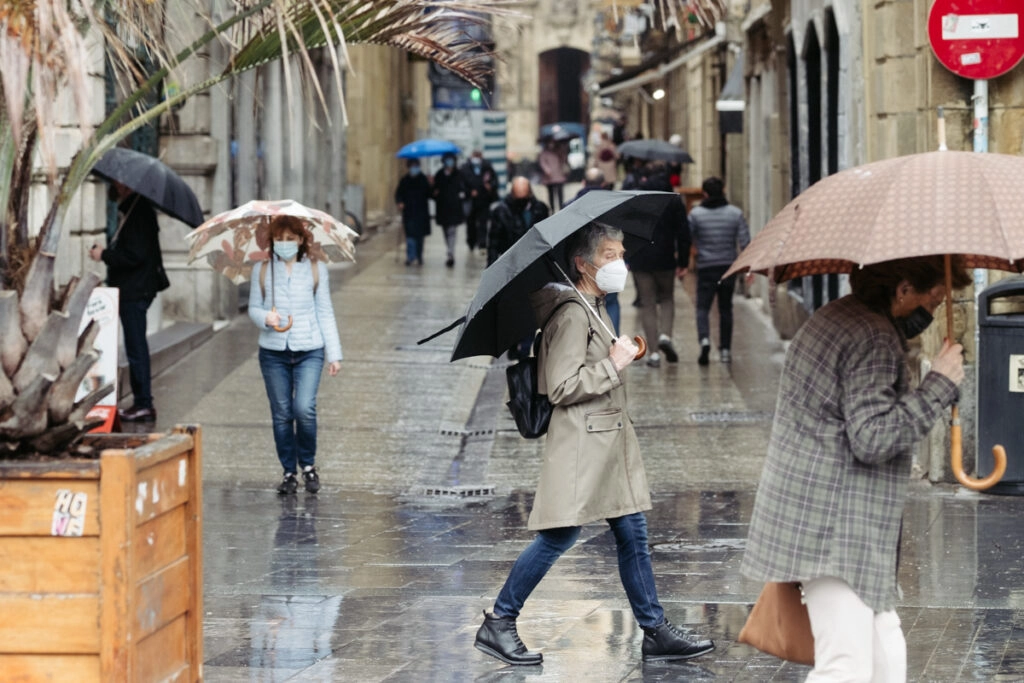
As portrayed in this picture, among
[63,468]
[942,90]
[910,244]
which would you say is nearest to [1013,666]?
[910,244]

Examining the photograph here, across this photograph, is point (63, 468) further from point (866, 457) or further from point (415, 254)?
point (415, 254)

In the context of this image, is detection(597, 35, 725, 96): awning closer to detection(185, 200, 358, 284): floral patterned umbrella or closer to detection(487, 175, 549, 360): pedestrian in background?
detection(487, 175, 549, 360): pedestrian in background

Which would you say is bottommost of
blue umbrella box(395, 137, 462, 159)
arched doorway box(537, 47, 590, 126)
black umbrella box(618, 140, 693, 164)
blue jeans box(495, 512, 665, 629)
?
blue jeans box(495, 512, 665, 629)

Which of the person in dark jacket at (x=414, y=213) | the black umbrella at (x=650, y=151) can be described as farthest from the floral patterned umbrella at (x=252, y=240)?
the person in dark jacket at (x=414, y=213)

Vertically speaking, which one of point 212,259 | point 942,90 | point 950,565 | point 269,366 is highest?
point 942,90

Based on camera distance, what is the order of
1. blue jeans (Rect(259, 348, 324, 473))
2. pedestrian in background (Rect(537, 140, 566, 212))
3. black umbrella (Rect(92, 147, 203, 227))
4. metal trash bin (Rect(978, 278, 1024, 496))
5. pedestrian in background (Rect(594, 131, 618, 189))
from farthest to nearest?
1. pedestrian in background (Rect(594, 131, 618, 189))
2. pedestrian in background (Rect(537, 140, 566, 212))
3. black umbrella (Rect(92, 147, 203, 227))
4. blue jeans (Rect(259, 348, 324, 473))
5. metal trash bin (Rect(978, 278, 1024, 496))

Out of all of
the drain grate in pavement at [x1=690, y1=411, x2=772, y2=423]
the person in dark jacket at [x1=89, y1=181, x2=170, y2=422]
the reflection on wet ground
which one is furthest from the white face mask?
the person in dark jacket at [x1=89, y1=181, x2=170, y2=422]

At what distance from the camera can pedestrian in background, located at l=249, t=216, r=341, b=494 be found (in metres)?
9.95

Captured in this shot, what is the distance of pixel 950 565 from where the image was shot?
8.33m

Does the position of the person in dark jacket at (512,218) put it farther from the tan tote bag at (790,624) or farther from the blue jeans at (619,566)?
the tan tote bag at (790,624)

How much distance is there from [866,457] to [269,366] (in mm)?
5749

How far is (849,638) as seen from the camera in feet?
16.1

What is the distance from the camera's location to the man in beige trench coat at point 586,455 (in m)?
6.37

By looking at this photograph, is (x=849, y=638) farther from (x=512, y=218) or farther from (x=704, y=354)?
(x=512, y=218)
